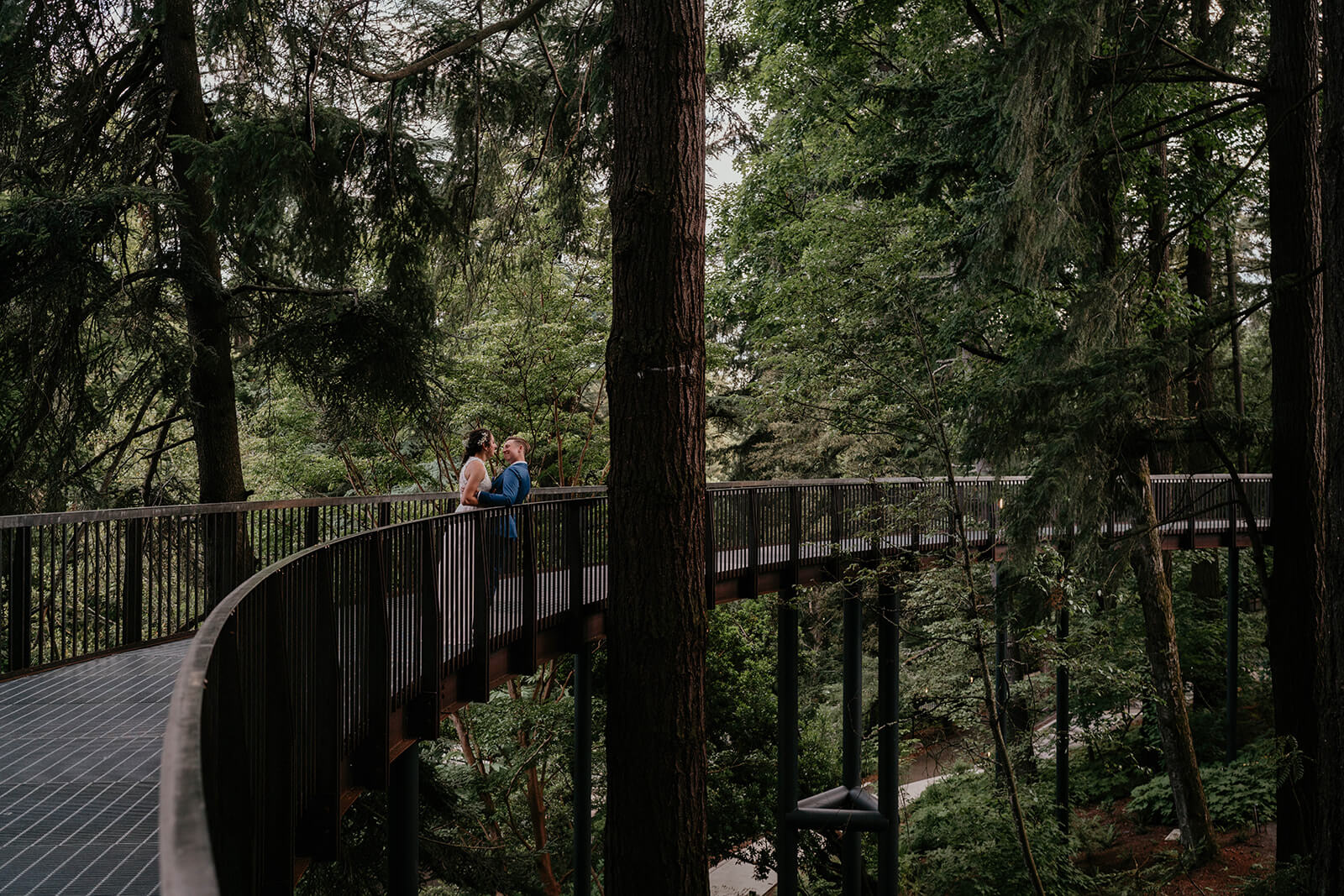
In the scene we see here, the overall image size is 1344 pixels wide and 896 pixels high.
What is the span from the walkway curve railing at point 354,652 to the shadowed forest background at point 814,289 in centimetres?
163

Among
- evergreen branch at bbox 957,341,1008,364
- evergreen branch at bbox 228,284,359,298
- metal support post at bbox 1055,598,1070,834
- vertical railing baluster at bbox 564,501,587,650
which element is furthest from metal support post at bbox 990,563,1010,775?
evergreen branch at bbox 228,284,359,298

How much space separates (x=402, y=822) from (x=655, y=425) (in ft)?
10.2

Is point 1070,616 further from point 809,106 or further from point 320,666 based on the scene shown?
point 320,666

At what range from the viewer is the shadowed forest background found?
9.30 metres

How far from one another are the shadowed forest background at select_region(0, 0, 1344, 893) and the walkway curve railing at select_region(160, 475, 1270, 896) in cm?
163

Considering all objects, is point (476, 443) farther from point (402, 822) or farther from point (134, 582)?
point (402, 822)

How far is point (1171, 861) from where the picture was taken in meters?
14.5

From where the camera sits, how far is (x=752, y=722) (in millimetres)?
17047

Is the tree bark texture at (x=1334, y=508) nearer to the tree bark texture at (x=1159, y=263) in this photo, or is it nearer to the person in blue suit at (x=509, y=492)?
the tree bark texture at (x=1159, y=263)

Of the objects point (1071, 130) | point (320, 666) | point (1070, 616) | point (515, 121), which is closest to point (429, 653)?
point (320, 666)

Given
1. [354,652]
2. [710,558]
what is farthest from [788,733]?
[354,652]

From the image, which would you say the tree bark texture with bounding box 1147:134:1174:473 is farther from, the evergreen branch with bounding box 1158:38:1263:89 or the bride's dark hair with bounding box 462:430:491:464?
the bride's dark hair with bounding box 462:430:491:464

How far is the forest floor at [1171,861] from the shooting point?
1307 centimetres

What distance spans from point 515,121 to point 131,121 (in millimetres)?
4760
